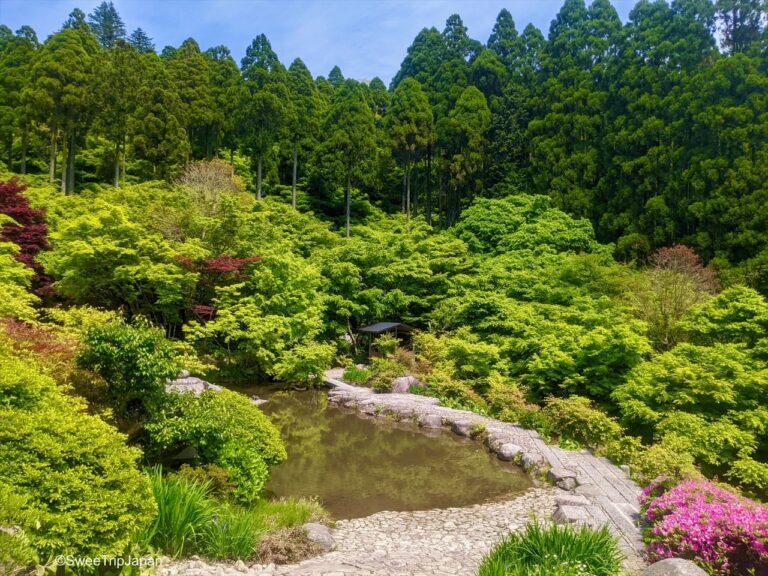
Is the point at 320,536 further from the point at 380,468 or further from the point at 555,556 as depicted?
the point at 380,468

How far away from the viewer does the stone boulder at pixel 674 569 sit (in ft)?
13.9

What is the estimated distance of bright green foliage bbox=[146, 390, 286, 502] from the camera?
6344mm

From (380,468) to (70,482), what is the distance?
628cm

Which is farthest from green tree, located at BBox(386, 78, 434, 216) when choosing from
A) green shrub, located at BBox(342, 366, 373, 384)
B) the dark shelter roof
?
green shrub, located at BBox(342, 366, 373, 384)

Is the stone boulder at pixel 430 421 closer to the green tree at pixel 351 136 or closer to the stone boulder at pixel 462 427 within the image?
the stone boulder at pixel 462 427

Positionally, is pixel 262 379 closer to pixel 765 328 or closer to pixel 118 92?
pixel 765 328

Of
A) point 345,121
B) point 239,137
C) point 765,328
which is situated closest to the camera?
point 765,328

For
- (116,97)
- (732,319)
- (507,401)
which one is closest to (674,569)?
(732,319)

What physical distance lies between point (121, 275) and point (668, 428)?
1379 centimetres

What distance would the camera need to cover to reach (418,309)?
19.1m

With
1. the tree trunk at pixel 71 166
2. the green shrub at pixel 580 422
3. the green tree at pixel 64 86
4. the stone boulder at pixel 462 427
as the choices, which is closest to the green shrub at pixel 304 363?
the stone boulder at pixel 462 427

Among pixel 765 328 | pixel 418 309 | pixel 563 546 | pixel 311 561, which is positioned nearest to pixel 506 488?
pixel 563 546

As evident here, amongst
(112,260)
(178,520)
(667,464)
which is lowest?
(667,464)

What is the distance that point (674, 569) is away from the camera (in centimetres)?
432
